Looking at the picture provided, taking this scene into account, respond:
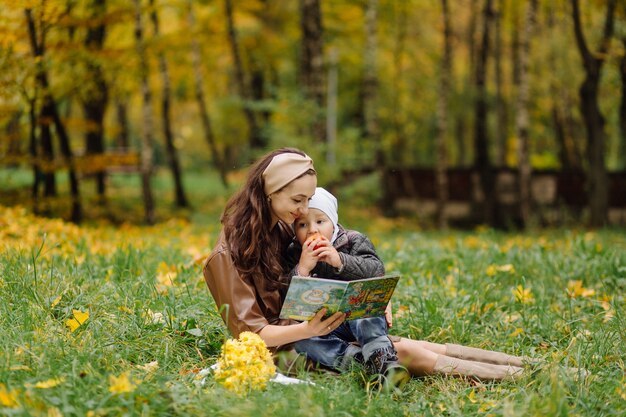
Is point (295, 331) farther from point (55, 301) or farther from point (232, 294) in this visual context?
point (55, 301)

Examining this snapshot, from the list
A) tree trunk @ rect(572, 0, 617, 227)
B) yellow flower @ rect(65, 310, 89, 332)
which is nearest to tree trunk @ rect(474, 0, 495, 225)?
tree trunk @ rect(572, 0, 617, 227)

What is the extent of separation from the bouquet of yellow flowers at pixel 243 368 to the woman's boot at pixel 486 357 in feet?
4.15

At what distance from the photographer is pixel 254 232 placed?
3.63 metres

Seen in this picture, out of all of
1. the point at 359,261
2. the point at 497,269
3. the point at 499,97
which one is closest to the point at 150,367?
the point at 359,261

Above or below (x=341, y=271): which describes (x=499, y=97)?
below

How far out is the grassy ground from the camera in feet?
10.0

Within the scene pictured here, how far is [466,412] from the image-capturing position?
344 centimetres

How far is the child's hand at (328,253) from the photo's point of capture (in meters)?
3.42

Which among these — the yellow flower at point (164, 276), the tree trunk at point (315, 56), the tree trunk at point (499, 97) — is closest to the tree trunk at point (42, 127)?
the tree trunk at point (315, 56)

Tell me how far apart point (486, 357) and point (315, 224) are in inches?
50.7

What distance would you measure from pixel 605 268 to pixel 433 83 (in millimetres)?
17123

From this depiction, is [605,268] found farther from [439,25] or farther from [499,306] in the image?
[439,25]

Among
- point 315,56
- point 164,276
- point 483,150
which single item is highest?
point 315,56

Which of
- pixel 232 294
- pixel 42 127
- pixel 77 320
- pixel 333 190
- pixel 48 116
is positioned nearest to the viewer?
pixel 232 294
